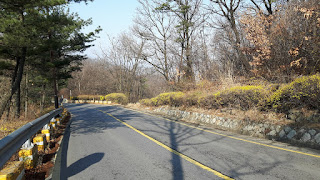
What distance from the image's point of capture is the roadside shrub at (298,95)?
7.11 meters

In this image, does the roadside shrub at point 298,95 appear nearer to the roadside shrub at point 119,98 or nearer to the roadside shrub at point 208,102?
the roadside shrub at point 208,102

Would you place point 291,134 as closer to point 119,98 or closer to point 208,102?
point 208,102

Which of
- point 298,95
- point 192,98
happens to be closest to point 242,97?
point 298,95

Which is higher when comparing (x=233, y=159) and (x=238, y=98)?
(x=238, y=98)

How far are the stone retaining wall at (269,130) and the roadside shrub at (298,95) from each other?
965 millimetres

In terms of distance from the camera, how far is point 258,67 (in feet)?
44.1

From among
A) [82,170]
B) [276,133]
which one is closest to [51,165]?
[82,170]

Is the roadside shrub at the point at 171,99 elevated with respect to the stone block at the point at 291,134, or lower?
elevated

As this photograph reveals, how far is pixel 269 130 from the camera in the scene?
8.00m

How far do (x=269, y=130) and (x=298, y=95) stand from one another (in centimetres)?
155

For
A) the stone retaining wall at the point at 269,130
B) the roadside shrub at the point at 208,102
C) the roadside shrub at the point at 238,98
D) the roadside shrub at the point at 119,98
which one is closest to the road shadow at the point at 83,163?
the stone retaining wall at the point at 269,130

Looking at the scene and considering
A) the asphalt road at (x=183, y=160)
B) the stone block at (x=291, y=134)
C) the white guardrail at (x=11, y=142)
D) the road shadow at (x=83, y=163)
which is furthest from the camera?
the stone block at (x=291, y=134)

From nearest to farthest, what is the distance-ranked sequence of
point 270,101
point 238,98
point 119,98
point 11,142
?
point 11,142
point 270,101
point 238,98
point 119,98

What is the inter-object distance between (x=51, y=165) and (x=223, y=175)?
3791mm
